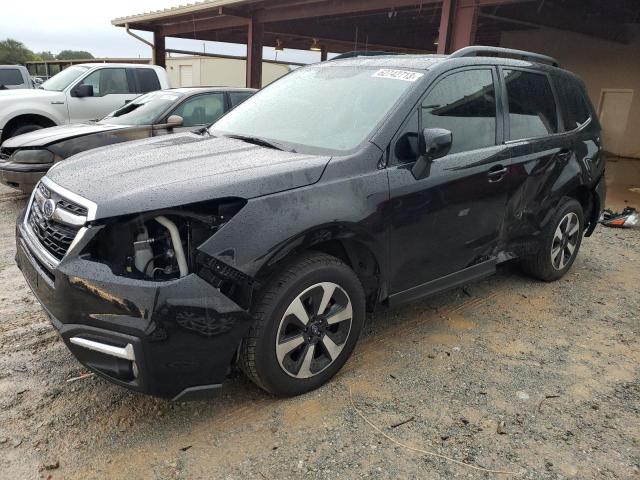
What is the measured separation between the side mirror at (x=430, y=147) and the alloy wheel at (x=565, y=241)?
78.5 inches

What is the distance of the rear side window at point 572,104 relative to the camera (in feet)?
14.4

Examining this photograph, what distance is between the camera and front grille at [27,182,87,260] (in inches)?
94.6

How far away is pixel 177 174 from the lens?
8.46ft

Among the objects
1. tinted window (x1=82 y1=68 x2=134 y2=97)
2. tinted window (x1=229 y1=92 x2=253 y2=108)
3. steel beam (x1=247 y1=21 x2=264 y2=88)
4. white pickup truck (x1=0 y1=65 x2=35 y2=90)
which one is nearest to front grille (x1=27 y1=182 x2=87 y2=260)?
tinted window (x1=229 y1=92 x2=253 y2=108)

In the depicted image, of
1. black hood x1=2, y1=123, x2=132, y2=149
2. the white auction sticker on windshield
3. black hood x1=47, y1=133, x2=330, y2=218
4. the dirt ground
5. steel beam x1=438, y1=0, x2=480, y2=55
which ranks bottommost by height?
the dirt ground

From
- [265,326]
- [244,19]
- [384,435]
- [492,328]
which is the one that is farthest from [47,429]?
[244,19]

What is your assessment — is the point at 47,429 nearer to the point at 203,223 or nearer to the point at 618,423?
the point at 203,223

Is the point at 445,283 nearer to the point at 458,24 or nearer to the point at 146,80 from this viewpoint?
the point at 458,24

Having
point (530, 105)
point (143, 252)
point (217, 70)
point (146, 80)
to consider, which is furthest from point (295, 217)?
point (217, 70)

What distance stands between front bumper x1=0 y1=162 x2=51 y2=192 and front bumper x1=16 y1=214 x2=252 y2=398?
13.6 ft

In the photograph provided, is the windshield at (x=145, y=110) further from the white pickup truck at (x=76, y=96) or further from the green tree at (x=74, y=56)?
the green tree at (x=74, y=56)

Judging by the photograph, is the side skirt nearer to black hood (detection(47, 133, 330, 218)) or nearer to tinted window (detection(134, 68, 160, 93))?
black hood (detection(47, 133, 330, 218))

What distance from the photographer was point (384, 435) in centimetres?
260

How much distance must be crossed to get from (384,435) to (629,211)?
627 cm
